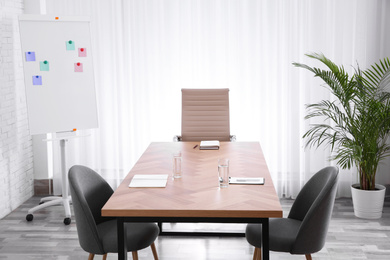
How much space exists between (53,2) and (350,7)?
308 cm

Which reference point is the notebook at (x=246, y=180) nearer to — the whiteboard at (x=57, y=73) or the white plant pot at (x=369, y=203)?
the white plant pot at (x=369, y=203)

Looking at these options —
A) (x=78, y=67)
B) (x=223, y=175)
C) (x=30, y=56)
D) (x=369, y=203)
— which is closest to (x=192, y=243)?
(x=223, y=175)

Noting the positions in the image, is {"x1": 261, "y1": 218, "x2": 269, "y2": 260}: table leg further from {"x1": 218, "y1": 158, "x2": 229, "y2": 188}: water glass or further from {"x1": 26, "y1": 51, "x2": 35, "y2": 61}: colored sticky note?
{"x1": 26, "y1": 51, "x2": 35, "y2": 61}: colored sticky note

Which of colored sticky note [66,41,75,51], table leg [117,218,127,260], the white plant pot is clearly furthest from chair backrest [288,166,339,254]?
colored sticky note [66,41,75,51]

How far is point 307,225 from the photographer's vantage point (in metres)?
3.04

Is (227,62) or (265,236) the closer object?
(265,236)

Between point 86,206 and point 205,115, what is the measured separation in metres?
2.25

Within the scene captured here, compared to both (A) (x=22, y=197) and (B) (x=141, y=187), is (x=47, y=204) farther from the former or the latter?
(B) (x=141, y=187)

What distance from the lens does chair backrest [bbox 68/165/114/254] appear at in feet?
10.2

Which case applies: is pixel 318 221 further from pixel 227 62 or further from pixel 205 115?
pixel 227 62

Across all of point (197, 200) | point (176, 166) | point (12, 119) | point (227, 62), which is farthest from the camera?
point (227, 62)

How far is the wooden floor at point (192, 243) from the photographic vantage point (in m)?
4.17

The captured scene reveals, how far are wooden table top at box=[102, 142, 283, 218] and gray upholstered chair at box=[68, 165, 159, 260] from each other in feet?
0.70

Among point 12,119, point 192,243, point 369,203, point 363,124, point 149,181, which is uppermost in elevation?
point 12,119
